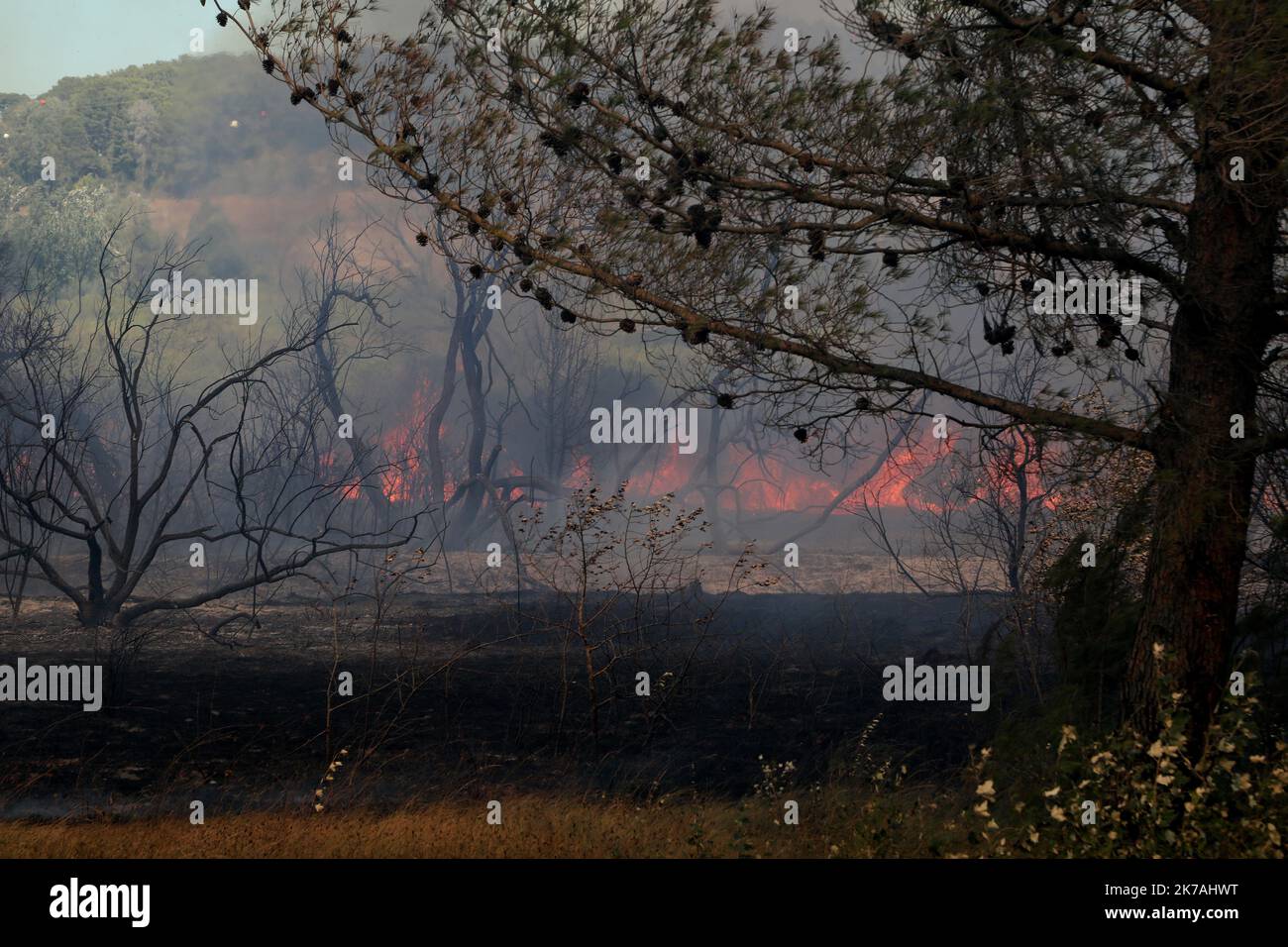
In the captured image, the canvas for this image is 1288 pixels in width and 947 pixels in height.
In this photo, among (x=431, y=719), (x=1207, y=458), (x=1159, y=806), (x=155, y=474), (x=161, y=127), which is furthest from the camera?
(x=161, y=127)

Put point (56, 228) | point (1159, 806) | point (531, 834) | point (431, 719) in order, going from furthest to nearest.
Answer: point (56, 228) < point (431, 719) < point (531, 834) < point (1159, 806)

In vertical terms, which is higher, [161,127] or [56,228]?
[161,127]

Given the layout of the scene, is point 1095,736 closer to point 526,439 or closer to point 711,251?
point 711,251

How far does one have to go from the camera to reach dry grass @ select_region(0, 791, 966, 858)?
22.4 ft

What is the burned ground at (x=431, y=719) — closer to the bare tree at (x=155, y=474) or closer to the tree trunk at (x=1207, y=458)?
the bare tree at (x=155, y=474)

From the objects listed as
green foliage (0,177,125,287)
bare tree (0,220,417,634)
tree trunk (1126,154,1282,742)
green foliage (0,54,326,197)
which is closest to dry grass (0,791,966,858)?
tree trunk (1126,154,1282,742)

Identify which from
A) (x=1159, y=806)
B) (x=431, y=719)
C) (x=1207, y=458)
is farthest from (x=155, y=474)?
(x=1159, y=806)

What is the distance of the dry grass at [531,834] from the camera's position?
6.84m

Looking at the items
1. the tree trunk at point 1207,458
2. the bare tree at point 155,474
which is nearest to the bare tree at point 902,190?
the tree trunk at point 1207,458

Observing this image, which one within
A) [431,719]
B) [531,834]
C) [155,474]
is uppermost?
[155,474]

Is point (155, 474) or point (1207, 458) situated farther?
point (155, 474)

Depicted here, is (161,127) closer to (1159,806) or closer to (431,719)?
(431,719)

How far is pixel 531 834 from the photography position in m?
7.49
